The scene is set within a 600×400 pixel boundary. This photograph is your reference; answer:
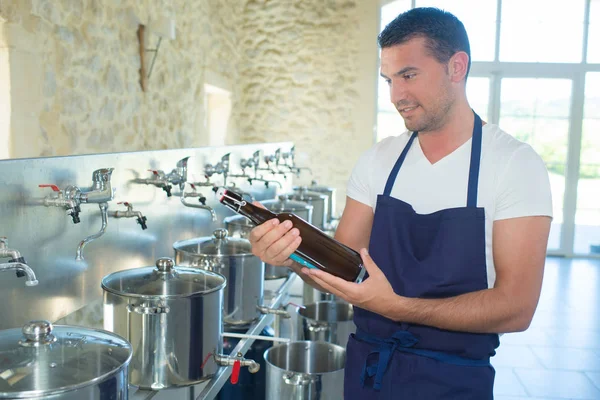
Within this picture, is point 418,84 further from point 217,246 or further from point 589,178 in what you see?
point 589,178

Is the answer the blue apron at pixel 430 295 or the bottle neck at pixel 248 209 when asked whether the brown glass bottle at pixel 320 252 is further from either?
the blue apron at pixel 430 295

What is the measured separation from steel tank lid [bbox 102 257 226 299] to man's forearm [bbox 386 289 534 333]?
0.55m

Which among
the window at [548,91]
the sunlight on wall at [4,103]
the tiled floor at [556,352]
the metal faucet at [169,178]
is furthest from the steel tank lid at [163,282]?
the window at [548,91]

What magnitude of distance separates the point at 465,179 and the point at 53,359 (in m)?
1.03

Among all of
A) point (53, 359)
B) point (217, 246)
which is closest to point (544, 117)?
point (217, 246)

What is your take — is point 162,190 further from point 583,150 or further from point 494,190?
point 583,150

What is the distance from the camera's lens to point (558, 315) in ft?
17.8

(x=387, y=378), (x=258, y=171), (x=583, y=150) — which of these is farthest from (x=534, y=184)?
(x=583, y=150)

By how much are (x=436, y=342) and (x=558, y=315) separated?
14.5 ft

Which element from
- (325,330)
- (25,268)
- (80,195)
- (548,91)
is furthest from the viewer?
(548,91)

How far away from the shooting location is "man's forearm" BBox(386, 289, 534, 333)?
54.9 inches

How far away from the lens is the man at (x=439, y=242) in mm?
1405

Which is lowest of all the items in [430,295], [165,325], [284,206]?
[165,325]

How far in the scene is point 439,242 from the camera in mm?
1522
